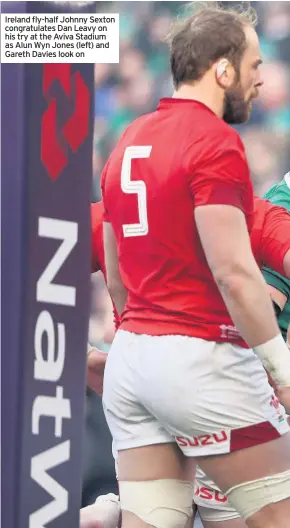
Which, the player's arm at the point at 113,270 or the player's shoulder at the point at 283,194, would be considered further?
the player's shoulder at the point at 283,194

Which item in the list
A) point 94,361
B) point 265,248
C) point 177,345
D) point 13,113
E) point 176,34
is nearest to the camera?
point 13,113

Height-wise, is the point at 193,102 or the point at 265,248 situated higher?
the point at 193,102

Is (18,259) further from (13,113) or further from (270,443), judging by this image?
(270,443)

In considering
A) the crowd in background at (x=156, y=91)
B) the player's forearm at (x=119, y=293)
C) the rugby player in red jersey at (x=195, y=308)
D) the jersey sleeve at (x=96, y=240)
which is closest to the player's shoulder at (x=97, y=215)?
the jersey sleeve at (x=96, y=240)

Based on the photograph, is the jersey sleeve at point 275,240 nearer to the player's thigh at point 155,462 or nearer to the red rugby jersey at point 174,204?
the red rugby jersey at point 174,204

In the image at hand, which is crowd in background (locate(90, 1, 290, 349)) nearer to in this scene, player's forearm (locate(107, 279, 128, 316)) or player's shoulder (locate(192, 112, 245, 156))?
player's forearm (locate(107, 279, 128, 316))

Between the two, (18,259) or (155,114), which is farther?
(155,114)

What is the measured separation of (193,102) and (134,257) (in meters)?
0.35

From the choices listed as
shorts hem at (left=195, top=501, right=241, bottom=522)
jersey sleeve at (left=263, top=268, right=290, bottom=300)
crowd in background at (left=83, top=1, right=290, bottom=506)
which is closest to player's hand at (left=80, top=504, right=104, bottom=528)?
shorts hem at (left=195, top=501, right=241, bottom=522)

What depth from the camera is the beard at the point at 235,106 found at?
7.39ft

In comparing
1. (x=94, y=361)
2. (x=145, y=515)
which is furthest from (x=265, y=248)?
(x=145, y=515)

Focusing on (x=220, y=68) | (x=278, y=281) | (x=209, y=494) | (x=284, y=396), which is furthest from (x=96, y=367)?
(x=220, y=68)

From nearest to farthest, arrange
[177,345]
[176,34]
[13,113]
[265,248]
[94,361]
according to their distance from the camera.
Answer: [13,113], [177,345], [176,34], [265,248], [94,361]

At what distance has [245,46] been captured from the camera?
2260 mm
